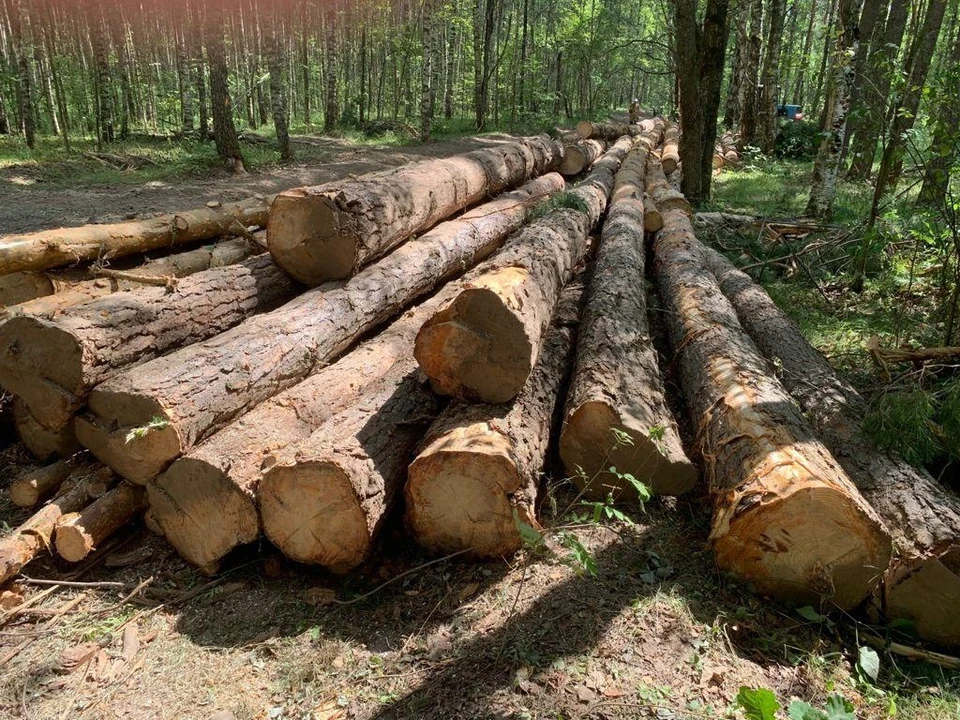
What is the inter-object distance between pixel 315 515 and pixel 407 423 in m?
0.79

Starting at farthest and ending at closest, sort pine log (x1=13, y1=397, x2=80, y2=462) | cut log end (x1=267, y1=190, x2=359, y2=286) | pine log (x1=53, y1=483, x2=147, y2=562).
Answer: cut log end (x1=267, y1=190, x2=359, y2=286) < pine log (x1=13, y1=397, x2=80, y2=462) < pine log (x1=53, y1=483, x2=147, y2=562)

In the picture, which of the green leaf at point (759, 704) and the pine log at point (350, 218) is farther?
the pine log at point (350, 218)

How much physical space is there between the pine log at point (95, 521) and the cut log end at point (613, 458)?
2561 mm

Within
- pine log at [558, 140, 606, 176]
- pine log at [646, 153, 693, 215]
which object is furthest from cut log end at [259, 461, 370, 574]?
pine log at [558, 140, 606, 176]

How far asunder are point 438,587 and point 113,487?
6.74 ft

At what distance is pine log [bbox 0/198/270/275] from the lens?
4.54 metres

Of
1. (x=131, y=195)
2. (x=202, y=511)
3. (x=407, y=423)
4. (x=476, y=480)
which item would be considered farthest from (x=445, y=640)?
(x=131, y=195)

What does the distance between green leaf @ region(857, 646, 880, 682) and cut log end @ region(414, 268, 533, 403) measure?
2022 mm

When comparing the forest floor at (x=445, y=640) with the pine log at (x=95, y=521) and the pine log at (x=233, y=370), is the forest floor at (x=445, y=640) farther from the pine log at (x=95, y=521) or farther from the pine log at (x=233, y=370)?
the pine log at (x=233, y=370)

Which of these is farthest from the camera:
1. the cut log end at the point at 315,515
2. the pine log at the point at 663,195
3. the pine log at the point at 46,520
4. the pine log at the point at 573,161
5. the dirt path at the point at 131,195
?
the pine log at the point at 573,161

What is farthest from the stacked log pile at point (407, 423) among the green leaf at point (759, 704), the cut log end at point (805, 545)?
the green leaf at point (759, 704)

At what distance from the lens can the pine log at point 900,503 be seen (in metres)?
2.84

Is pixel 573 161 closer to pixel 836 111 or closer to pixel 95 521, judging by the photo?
pixel 836 111

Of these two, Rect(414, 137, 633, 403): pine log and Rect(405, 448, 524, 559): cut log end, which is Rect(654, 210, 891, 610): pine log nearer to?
Rect(405, 448, 524, 559): cut log end
